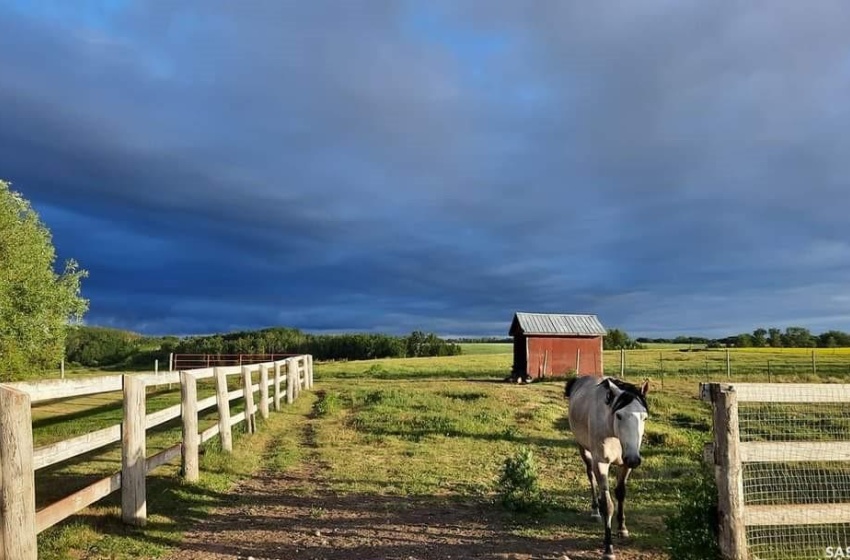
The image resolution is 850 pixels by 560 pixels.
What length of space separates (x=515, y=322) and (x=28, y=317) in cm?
2773

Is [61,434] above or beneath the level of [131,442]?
beneath

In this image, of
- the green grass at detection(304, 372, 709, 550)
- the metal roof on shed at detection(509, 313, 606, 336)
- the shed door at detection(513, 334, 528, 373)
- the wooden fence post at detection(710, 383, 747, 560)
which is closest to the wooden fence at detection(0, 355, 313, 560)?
the green grass at detection(304, 372, 709, 550)

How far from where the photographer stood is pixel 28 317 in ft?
78.3

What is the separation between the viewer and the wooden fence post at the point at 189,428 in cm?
873

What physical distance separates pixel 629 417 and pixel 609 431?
0.79 m

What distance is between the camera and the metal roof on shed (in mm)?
38188

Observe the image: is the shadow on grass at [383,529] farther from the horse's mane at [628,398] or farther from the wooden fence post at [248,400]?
the wooden fence post at [248,400]

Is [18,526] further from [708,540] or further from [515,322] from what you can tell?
[515,322]

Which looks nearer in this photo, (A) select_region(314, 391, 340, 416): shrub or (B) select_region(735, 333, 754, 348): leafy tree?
(A) select_region(314, 391, 340, 416): shrub

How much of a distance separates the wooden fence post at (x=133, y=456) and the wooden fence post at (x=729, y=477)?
618 cm

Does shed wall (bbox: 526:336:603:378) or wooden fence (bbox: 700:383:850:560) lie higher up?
wooden fence (bbox: 700:383:850:560)

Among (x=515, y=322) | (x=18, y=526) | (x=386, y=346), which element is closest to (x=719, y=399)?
(x=18, y=526)

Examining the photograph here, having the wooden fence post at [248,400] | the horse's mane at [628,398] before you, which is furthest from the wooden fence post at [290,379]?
the horse's mane at [628,398]

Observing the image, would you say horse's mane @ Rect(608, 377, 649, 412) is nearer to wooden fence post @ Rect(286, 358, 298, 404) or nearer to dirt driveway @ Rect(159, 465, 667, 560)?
dirt driveway @ Rect(159, 465, 667, 560)
